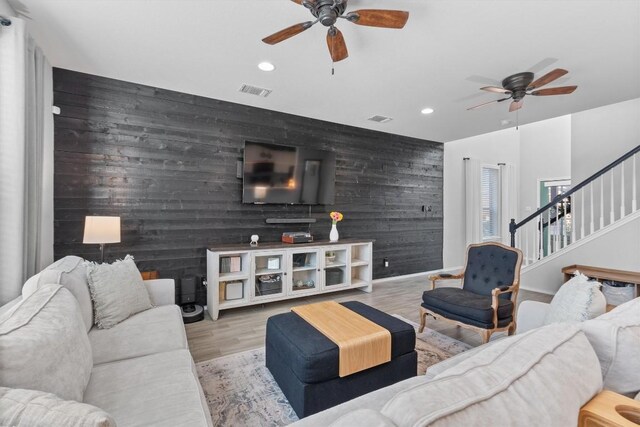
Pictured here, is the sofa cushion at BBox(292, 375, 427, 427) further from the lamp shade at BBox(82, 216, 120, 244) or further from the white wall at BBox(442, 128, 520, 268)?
the white wall at BBox(442, 128, 520, 268)

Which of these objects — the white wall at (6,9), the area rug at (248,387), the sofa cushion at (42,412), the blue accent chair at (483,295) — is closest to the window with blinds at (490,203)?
the blue accent chair at (483,295)

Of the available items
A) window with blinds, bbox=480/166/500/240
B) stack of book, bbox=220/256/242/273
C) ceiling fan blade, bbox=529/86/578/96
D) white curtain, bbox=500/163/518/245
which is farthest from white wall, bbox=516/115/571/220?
stack of book, bbox=220/256/242/273

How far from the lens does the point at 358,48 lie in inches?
103

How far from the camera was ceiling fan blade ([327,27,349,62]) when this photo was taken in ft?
6.68

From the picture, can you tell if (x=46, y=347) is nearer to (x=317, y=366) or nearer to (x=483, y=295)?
(x=317, y=366)

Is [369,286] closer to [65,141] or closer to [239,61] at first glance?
[239,61]

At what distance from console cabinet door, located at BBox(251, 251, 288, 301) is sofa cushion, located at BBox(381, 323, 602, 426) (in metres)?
3.07

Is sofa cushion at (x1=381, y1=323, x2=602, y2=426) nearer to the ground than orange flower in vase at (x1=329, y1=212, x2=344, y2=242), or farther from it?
nearer to the ground

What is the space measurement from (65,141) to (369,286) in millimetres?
4159

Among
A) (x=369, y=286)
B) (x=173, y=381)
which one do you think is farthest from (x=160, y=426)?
(x=369, y=286)

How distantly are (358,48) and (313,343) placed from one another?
2.43 meters

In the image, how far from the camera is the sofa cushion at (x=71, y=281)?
1.65 metres

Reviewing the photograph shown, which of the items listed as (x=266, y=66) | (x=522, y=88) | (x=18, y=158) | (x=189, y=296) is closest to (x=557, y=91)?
(x=522, y=88)

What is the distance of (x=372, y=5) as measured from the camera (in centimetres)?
212
